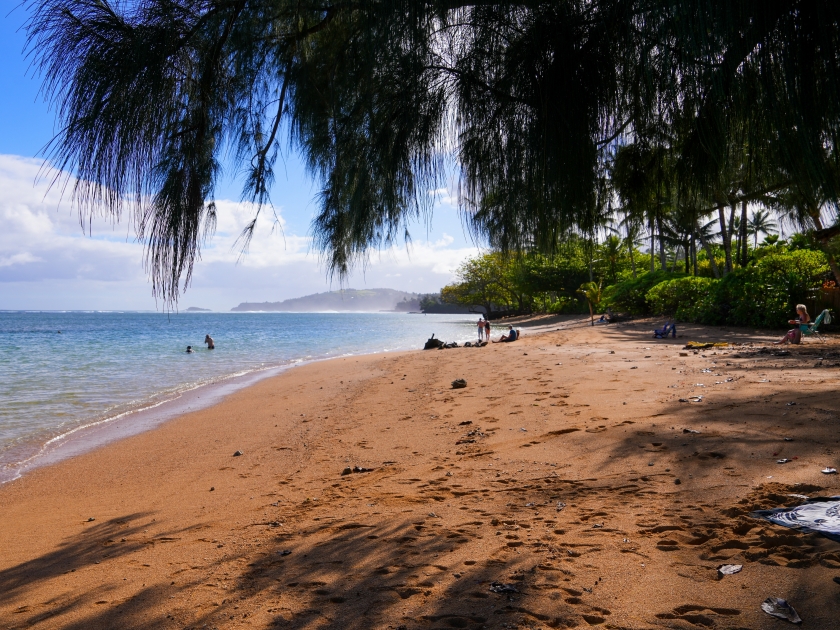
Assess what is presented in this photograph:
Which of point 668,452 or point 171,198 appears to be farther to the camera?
point 668,452

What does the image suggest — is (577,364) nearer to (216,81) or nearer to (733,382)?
(733,382)

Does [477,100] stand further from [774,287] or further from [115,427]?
[774,287]

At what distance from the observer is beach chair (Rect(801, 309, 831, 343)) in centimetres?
1209

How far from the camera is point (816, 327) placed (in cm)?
1283

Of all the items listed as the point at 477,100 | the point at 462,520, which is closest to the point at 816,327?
the point at 462,520

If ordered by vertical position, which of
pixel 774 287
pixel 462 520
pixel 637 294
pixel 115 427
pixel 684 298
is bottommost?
pixel 115 427

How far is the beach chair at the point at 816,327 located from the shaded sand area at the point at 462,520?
5781 mm

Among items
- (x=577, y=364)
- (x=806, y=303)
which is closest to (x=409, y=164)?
(x=577, y=364)

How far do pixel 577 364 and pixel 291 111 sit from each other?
8676 millimetres

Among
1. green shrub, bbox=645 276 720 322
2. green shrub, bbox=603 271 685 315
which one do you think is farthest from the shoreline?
green shrub, bbox=603 271 685 315

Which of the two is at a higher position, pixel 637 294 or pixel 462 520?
pixel 637 294

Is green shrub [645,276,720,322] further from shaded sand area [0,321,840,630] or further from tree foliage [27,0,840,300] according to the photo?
tree foliage [27,0,840,300]

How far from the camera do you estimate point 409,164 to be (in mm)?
2320

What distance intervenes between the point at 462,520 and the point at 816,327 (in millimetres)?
13001
